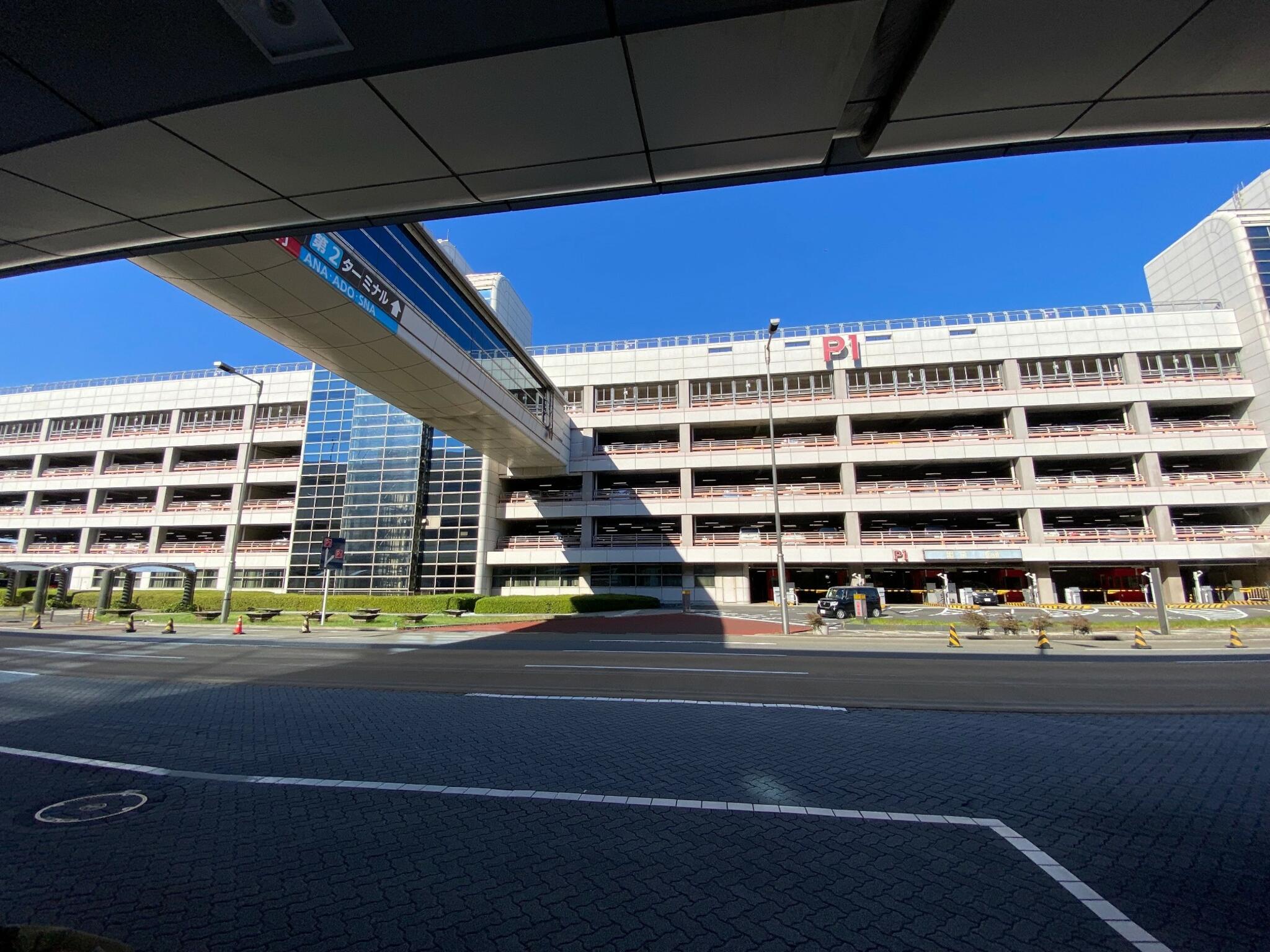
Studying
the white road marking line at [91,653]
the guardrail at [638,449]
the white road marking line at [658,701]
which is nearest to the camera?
the white road marking line at [658,701]

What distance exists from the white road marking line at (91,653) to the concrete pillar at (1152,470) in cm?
5062

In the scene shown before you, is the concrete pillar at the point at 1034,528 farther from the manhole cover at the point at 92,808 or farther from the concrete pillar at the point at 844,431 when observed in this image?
the manhole cover at the point at 92,808

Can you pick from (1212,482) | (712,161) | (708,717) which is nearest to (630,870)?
(708,717)

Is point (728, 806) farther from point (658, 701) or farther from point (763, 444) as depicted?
point (763, 444)

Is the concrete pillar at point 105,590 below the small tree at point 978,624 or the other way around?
the other way around

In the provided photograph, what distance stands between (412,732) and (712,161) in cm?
733

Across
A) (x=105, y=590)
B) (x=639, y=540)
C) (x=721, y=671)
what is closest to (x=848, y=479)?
(x=639, y=540)

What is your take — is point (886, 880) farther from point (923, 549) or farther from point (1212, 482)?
point (1212, 482)

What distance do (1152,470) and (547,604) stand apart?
1571 inches

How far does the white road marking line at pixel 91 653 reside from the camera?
15133 millimetres

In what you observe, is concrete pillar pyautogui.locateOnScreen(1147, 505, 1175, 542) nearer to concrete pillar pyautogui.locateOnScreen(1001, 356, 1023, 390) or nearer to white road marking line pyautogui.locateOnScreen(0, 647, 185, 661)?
concrete pillar pyautogui.locateOnScreen(1001, 356, 1023, 390)

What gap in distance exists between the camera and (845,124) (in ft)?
12.4

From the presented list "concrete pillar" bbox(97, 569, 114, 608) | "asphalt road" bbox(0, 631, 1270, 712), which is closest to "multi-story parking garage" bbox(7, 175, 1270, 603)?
"concrete pillar" bbox(97, 569, 114, 608)

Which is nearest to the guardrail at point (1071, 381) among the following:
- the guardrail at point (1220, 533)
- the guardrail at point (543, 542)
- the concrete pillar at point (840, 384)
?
the guardrail at point (1220, 533)
